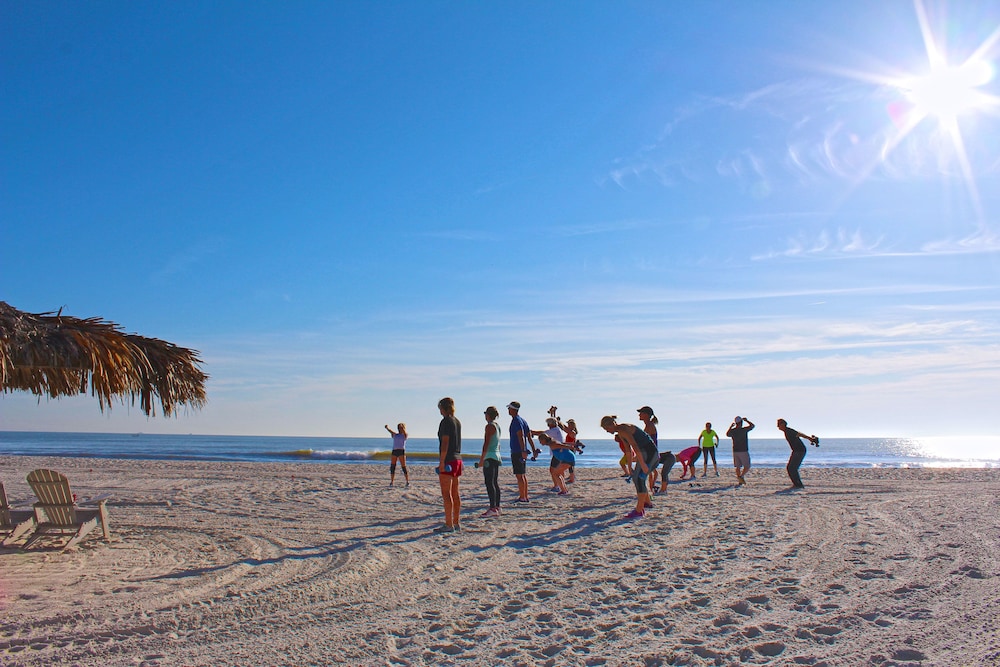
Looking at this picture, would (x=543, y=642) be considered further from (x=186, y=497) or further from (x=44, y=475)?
(x=186, y=497)

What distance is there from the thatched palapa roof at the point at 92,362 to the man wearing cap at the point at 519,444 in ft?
16.2

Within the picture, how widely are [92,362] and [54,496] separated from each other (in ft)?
5.96

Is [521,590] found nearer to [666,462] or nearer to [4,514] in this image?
[4,514]

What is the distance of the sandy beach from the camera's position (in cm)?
372

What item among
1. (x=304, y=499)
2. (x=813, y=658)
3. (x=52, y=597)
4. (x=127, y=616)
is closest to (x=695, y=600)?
(x=813, y=658)

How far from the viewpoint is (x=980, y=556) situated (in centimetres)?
575

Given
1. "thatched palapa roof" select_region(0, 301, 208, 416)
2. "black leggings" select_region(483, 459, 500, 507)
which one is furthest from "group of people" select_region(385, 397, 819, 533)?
"thatched palapa roof" select_region(0, 301, 208, 416)

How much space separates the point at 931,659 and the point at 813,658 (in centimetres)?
58

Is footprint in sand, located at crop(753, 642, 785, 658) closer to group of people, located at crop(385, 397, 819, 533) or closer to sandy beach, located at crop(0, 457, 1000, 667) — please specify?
sandy beach, located at crop(0, 457, 1000, 667)

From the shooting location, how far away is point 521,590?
16.6 feet

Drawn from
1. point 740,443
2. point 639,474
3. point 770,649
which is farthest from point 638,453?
point 740,443

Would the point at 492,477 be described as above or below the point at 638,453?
below

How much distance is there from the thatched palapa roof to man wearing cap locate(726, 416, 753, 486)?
10.5m

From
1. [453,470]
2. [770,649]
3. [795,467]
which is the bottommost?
[770,649]
